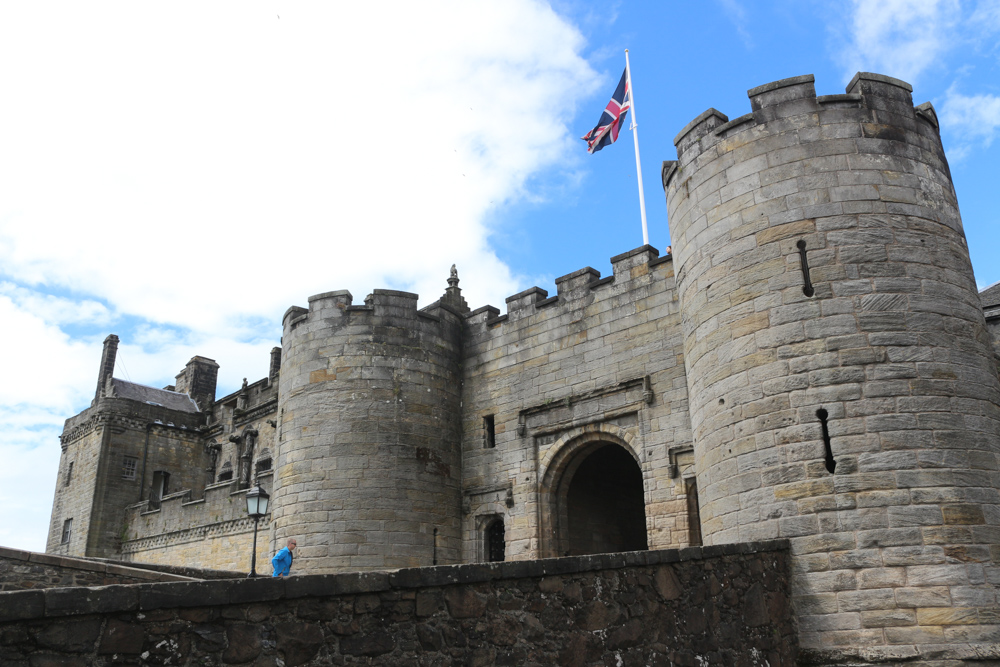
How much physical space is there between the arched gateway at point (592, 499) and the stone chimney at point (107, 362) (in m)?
24.4

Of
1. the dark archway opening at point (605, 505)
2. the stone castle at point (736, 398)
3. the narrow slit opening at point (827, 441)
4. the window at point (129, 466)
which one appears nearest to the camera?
the stone castle at point (736, 398)

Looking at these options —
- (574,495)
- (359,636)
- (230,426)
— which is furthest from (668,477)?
(230,426)

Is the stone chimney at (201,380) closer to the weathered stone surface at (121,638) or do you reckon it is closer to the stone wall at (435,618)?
the stone wall at (435,618)

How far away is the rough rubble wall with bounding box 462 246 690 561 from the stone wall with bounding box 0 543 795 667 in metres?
6.22

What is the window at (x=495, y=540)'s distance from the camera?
1573 cm

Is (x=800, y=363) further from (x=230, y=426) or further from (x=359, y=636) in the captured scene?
(x=230, y=426)

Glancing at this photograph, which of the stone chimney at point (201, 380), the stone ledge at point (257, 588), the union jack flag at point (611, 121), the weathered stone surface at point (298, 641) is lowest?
the weathered stone surface at point (298, 641)

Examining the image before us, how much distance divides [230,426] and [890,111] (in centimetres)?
2551

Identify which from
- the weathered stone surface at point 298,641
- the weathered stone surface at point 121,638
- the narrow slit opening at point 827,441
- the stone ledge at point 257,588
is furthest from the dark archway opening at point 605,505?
the weathered stone surface at point 121,638

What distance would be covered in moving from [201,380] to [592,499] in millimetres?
23206

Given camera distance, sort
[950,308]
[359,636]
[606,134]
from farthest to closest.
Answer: [606,134] < [950,308] < [359,636]

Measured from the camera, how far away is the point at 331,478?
15.0m

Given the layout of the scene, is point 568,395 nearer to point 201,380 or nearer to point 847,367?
point 847,367

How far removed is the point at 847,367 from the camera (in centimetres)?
843
